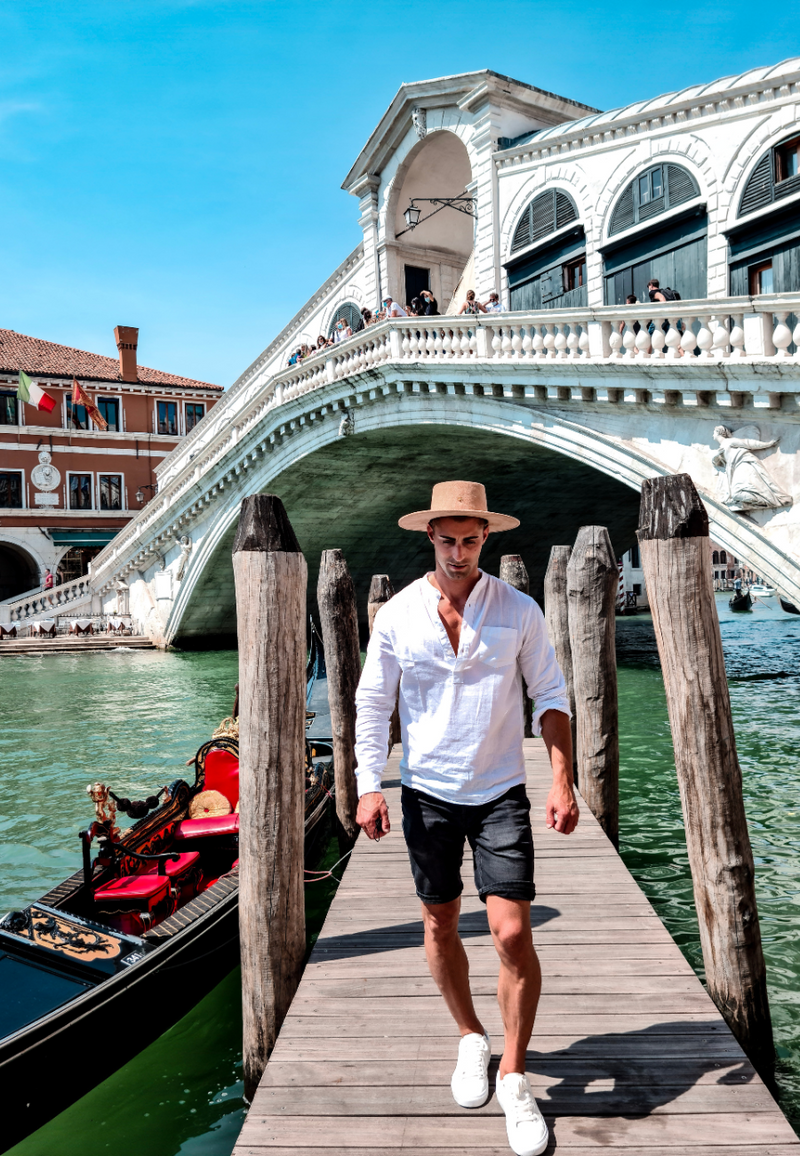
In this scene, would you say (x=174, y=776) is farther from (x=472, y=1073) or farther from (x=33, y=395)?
(x=33, y=395)

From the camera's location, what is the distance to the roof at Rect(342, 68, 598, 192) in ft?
47.0

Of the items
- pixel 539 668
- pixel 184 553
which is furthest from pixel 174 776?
pixel 184 553

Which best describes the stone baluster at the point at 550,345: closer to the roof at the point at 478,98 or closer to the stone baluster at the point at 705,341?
the stone baluster at the point at 705,341

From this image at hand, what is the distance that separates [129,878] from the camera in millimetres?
4121

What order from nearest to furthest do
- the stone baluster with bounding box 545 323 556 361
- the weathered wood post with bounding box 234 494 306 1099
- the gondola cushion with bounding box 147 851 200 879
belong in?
the weathered wood post with bounding box 234 494 306 1099
the gondola cushion with bounding box 147 851 200 879
the stone baluster with bounding box 545 323 556 361

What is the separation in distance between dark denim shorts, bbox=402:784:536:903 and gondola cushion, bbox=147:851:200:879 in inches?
97.8

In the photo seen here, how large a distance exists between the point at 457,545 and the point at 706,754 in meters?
1.11

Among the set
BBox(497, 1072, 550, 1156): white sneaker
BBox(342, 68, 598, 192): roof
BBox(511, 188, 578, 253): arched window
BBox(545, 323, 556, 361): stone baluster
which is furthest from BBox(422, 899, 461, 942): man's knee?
BBox(342, 68, 598, 192): roof

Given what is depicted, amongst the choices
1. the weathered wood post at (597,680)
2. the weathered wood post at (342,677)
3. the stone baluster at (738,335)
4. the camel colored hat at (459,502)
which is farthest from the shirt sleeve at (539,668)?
the stone baluster at (738,335)

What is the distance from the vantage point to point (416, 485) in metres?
18.3

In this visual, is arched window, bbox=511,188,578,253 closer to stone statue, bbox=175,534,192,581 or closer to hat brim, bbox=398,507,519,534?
stone statue, bbox=175,534,192,581

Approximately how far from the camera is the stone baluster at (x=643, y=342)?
928 cm

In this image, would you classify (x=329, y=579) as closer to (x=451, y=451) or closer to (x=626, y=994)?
(x=626, y=994)

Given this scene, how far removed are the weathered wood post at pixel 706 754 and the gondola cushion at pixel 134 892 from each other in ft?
7.90
